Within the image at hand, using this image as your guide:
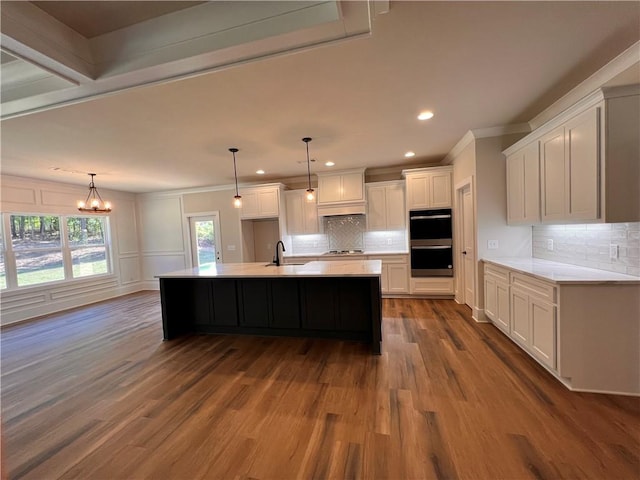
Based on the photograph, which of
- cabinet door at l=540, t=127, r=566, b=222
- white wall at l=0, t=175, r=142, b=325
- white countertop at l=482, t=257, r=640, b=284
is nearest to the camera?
white countertop at l=482, t=257, r=640, b=284

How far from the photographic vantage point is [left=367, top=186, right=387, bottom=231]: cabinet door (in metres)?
5.39

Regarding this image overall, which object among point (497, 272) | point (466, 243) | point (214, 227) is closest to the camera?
point (497, 272)

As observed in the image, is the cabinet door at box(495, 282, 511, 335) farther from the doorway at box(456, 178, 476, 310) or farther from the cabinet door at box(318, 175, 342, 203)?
the cabinet door at box(318, 175, 342, 203)

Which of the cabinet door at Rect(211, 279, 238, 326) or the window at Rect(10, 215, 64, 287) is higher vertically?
the window at Rect(10, 215, 64, 287)

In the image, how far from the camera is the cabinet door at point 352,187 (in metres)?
5.37

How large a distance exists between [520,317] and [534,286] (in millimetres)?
452

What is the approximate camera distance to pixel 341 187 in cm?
547

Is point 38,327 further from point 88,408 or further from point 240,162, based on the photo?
point 240,162

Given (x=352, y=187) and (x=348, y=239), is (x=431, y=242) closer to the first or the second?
(x=348, y=239)

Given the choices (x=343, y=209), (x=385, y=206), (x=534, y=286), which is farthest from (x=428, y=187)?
(x=534, y=286)

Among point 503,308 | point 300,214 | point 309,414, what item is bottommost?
point 309,414

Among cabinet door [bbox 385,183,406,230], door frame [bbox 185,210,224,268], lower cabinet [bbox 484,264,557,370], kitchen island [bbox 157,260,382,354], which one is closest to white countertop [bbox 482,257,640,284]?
lower cabinet [bbox 484,264,557,370]

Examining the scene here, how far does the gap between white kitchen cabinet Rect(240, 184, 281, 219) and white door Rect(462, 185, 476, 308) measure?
352cm

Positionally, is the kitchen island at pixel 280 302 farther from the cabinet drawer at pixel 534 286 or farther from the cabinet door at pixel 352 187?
the cabinet door at pixel 352 187
